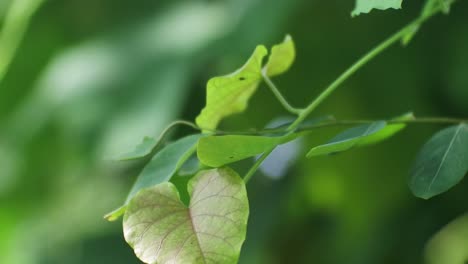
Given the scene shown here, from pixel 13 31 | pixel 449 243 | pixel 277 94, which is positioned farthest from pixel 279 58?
pixel 13 31

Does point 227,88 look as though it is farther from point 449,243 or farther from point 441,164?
point 449,243

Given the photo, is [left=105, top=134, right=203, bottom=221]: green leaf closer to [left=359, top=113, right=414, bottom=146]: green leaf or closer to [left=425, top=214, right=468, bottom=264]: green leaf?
[left=359, top=113, right=414, bottom=146]: green leaf

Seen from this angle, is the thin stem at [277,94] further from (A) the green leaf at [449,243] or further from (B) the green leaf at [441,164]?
(A) the green leaf at [449,243]

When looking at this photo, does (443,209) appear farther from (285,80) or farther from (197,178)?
(197,178)

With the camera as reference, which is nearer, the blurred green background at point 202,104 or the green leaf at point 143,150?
the green leaf at point 143,150

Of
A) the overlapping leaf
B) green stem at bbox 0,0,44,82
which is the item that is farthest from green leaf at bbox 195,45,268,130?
green stem at bbox 0,0,44,82

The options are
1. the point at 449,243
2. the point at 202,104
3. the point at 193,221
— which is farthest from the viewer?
the point at 202,104

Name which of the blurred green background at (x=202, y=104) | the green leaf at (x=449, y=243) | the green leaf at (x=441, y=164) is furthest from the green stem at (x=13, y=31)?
the green leaf at (x=441, y=164)
